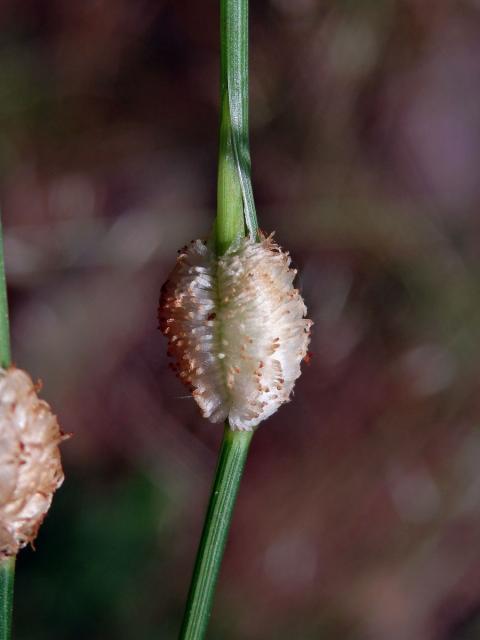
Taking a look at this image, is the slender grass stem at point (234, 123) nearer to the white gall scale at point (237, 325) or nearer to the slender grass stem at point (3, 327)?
the white gall scale at point (237, 325)

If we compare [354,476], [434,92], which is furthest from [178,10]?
[354,476]

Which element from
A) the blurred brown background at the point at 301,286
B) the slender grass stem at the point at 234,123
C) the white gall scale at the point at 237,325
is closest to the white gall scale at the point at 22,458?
the white gall scale at the point at 237,325

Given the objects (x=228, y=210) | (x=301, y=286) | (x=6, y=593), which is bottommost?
(x=6, y=593)

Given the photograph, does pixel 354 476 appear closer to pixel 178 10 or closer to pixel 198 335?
pixel 178 10

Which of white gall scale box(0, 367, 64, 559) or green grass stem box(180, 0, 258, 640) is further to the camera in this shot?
green grass stem box(180, 0, 258, 640)

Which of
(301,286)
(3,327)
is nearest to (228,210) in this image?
(3,327)

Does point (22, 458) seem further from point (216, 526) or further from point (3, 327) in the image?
point (216, 526)

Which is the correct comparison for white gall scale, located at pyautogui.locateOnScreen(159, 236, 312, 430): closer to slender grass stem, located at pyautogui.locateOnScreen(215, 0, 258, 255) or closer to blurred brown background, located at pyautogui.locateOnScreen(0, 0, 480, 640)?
slender grass stem, located at pyautogui.locateOnScreen(215, 0, 258, 255)

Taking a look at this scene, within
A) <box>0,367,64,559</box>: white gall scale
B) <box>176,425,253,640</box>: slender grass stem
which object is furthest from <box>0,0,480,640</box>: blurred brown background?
<box>0,367,64,559</box>: white gall scale
